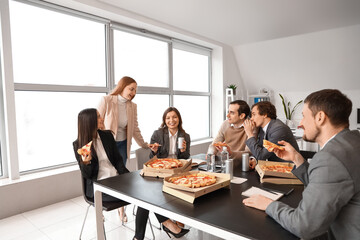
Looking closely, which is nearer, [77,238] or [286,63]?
[77,238]

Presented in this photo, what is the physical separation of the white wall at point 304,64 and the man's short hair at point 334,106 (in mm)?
4634

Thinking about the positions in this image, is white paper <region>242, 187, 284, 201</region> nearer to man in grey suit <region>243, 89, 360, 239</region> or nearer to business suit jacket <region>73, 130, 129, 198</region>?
man in grey suit <region>243, 89, 360, 239</region>

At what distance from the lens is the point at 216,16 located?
423 centimetres

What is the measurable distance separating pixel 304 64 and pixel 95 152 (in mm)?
4881

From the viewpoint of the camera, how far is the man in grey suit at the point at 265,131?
6.89ft

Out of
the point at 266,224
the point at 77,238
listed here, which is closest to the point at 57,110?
the point at 77,238

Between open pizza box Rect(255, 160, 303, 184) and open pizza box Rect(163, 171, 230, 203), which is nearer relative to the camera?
open pizza box Rect(163, 171, 230, 203)

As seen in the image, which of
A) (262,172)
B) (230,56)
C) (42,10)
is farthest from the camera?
(230,56)

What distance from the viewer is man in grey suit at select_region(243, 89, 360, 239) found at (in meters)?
0.91

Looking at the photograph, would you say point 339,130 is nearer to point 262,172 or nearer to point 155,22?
point 262,172

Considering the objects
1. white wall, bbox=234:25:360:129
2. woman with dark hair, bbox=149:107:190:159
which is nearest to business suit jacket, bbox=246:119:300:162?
woman with dark hair, bbox=149:107:190:159

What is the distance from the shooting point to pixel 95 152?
2150 millimetres

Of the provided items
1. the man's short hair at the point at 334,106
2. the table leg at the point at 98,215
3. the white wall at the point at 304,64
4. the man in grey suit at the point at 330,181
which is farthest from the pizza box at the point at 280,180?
the white wall at the point at 304,64

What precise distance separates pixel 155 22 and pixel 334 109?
3747 millimetres
